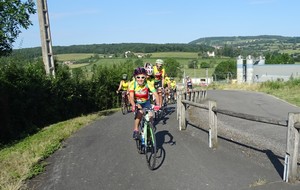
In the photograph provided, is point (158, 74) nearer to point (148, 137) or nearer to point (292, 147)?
point (148, 137)

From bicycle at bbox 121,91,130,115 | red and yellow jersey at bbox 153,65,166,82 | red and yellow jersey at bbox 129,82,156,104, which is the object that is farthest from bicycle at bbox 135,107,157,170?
bicycle at bbox 121,91,130,115

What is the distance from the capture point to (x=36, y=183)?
586cm

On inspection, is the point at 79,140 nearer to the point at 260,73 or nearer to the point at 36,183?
the point at 36,183

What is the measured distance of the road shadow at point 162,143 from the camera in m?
6.86

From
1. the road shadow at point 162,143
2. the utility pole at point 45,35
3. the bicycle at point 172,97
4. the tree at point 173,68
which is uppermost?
the utility pole at point 45,35

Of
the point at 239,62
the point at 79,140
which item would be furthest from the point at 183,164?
the point at 239,62

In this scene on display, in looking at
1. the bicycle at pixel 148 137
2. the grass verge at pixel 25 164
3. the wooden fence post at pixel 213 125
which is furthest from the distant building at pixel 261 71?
the bicycle at pixel 148 137

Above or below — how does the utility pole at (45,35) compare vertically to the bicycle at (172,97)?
above

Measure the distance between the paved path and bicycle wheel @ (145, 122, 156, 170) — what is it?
139 mm

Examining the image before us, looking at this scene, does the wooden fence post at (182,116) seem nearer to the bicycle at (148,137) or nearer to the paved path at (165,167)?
the paved path at (165,167)

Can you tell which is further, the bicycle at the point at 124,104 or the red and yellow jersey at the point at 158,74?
the bicycle at the point at 124,104

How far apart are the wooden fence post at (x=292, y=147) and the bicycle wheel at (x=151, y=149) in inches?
97.1

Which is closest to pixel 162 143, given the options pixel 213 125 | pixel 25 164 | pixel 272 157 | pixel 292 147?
pixel 213 125

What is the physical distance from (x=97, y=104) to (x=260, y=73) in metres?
54.9
